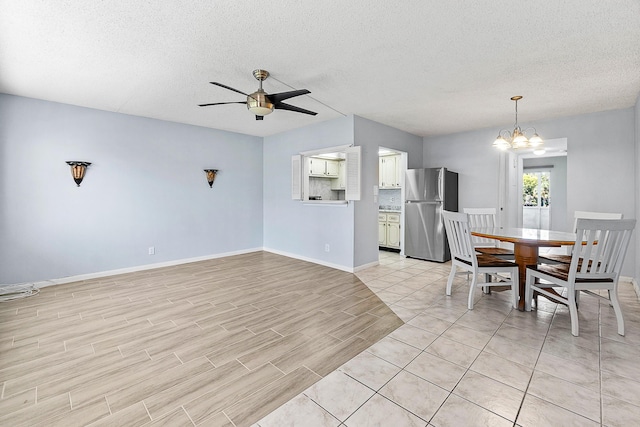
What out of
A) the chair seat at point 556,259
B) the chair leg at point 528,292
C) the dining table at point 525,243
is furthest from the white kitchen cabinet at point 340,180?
the chair leg at point 528,292

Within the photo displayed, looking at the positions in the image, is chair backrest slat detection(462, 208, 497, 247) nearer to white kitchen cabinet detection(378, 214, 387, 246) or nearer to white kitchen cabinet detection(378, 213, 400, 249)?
white kitchen cabinet detection(378, 213, 400, 249)

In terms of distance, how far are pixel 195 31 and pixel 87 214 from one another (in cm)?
340

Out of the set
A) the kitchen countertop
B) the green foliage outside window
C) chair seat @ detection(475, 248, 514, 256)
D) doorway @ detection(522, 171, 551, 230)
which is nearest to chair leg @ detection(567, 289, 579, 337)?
chair seat @ detection(475, 248, 514, 256)

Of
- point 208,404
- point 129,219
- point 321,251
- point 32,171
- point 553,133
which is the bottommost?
point 208,404

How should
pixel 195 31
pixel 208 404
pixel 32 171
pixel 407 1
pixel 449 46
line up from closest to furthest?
pixel 208 404 < pixel 407 1 < pixel 195 31 < pixel 449 46 < pixel 32 171

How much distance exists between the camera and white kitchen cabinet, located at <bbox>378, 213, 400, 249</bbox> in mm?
6070

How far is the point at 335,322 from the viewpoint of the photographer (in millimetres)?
2699

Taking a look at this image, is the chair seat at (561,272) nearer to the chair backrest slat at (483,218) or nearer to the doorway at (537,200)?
the chair backrest slat at (483,218)

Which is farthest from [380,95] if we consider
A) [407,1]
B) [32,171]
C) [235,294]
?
[32,171]

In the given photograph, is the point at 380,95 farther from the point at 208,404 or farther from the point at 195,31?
the point at 208,404

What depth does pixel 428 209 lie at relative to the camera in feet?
17.4

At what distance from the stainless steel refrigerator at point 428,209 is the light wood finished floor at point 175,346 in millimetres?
1985

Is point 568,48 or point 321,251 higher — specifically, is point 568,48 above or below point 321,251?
above

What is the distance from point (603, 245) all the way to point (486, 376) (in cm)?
161
